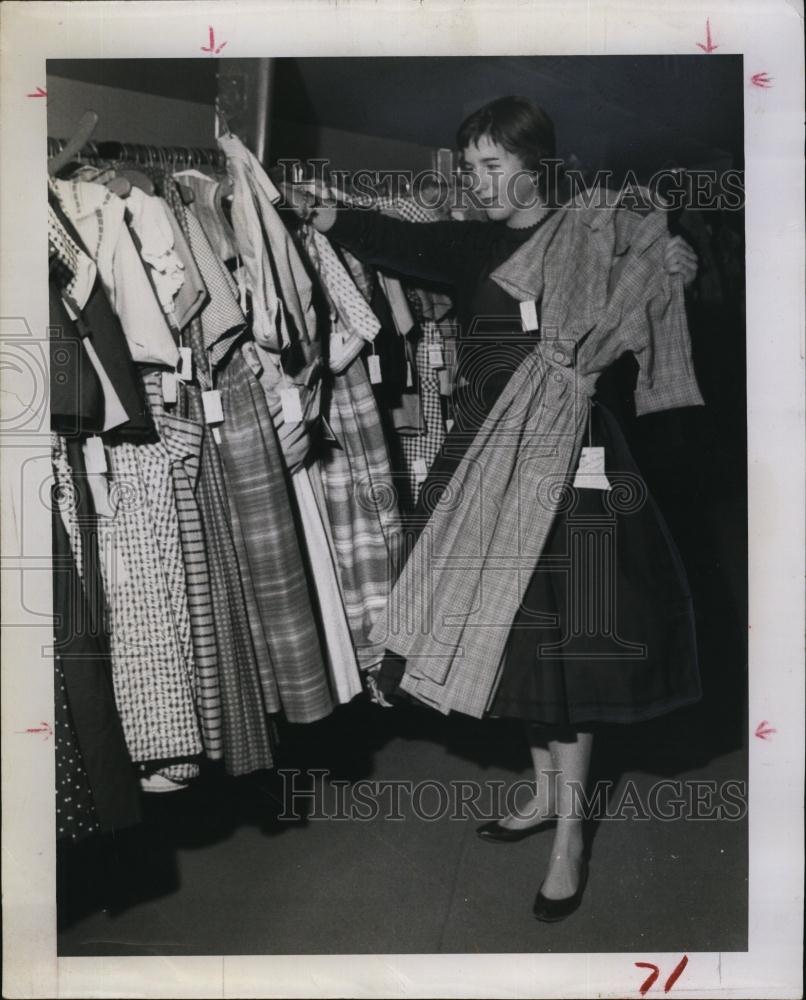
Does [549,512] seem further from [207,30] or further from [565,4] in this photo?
[207,30]

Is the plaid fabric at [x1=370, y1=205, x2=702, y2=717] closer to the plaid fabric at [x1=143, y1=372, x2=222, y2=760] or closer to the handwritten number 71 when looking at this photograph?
the plaid fabric at [x1=143, y1=372, x2=222, y2=760]

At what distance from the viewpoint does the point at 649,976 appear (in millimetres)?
1489

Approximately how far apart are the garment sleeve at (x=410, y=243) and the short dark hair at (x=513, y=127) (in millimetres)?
122

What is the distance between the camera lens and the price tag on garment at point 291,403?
1.42 meters

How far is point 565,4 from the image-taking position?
4.69ft

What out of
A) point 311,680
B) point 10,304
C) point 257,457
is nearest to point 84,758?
point 311,680

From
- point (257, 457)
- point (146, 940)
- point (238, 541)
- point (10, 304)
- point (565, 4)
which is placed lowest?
point (146, 940)

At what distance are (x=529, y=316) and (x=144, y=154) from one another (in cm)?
60

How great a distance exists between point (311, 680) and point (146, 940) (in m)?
0.47

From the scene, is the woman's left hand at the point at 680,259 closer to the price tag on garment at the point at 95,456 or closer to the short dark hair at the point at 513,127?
the short dark hair at the point at 513,127

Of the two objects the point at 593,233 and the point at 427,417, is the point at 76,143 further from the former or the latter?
the point at 593,233

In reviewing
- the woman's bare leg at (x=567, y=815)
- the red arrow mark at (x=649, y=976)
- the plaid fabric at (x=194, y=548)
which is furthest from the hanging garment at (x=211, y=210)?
the red arrow mark at (x=649, y=976)

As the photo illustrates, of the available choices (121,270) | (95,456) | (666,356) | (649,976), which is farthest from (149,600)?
(649,976)

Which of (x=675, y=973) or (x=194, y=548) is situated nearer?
(x=194, y=548)
